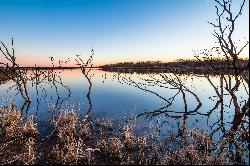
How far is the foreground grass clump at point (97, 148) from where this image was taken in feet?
28.6

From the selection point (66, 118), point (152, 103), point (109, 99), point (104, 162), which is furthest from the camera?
point (109, 99)

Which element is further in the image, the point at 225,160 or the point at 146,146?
the point at 146,146

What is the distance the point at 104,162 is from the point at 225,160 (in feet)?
9.87

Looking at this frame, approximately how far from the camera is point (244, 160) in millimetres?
8859

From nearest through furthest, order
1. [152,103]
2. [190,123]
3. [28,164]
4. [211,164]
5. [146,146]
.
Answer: [211,164] < [28,164] < [146,146] < [190,123] < [152,103]

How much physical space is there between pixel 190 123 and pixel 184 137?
341 centimetres

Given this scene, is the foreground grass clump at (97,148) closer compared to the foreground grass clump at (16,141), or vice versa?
the foreground grass clump at (97,148)

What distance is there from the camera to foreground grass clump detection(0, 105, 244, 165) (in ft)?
28.6

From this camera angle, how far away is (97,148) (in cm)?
947

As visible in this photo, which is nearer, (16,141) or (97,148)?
(97,148)

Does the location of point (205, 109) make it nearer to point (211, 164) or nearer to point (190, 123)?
point (190, 123)

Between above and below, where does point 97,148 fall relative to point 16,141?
above

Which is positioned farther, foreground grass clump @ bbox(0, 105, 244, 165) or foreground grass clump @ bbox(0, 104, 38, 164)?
foreground grass clump @ bbox(0, 104, 38, 164)

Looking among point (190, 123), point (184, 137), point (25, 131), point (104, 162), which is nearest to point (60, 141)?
point (25, 131)
